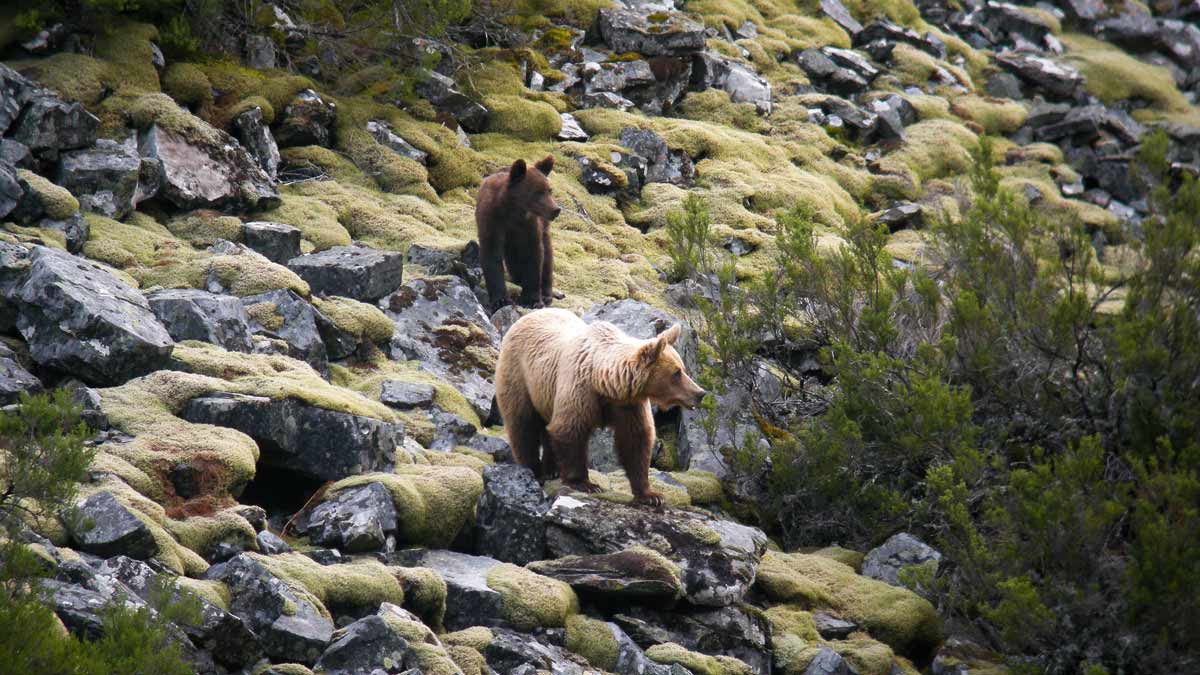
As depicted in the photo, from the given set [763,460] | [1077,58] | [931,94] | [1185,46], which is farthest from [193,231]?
[1185,46]

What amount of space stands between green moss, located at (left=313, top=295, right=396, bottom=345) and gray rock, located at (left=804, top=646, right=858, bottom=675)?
6337 millimetres

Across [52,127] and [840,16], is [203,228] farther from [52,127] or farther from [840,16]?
[840,16]

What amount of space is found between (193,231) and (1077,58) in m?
26.4

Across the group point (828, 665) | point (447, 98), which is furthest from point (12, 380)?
point (447, 98)

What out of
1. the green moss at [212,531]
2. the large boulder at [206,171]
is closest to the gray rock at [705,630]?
the green moss at [212,531]

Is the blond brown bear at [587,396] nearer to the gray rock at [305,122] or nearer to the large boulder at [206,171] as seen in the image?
the large boulder at [206,171]

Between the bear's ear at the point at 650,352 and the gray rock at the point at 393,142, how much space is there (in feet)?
30.3

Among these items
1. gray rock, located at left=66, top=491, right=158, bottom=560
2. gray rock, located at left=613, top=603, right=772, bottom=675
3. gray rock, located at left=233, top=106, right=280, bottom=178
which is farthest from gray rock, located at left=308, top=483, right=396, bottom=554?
gray rock, located at left=233, top=106, right=280, bottom=178

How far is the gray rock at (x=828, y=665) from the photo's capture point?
8.90 m

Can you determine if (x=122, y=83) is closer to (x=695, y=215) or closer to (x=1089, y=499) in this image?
(x=695, y=215)

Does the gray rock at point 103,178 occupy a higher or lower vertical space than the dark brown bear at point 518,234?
higher

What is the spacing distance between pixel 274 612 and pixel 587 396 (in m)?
4.04

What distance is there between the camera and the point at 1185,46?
113 ft

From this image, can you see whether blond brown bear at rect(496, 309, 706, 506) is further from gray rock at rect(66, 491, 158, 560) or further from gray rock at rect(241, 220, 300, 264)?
gray rock at rect(241, 220, 300, 264)
